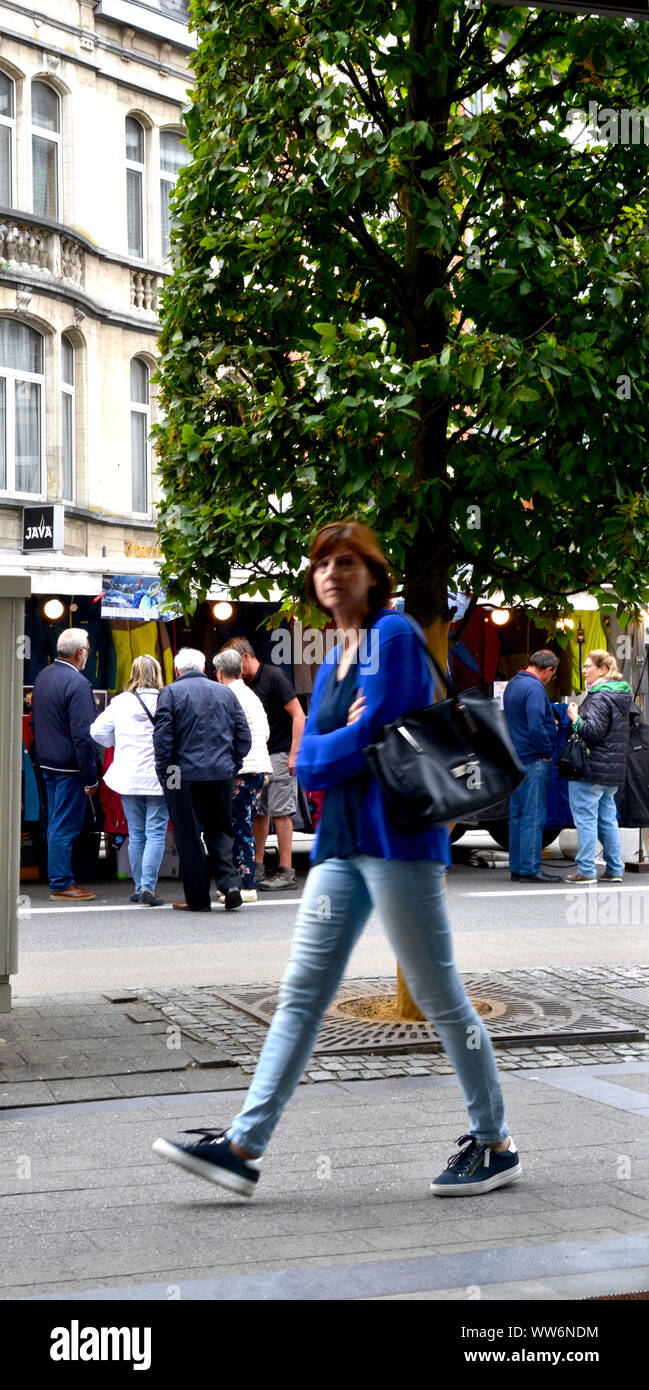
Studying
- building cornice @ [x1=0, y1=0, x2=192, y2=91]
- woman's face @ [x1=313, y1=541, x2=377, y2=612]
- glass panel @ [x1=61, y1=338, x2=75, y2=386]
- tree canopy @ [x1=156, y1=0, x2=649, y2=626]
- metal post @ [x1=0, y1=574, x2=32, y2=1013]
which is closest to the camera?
woman's face @ [x1=313, y1=541, x2=377, y2=612]

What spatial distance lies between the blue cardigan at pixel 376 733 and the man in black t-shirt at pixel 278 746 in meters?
8.37

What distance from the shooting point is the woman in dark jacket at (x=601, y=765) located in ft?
43.6

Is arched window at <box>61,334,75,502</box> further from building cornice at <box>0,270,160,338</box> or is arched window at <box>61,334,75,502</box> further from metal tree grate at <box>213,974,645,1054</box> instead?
metal tree grate at <box>213,974,645,1054</box>

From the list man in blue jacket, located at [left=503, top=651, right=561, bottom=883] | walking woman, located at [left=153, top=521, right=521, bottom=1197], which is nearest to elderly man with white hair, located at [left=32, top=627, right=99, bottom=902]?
man in blue jacket, located at [left=503, top=651, right=561, bottom=883]

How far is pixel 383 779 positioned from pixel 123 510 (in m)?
25.0

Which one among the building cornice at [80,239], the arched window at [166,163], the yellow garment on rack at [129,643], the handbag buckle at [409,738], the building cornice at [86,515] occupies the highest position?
the arched window at [166,163]

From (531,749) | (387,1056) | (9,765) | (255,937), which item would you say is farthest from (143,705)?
(387,1056)

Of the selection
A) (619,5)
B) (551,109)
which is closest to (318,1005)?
(619,5)

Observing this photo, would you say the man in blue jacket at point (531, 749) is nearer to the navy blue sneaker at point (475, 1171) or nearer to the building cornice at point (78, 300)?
the navy blue sneaker at point (475, 1171)

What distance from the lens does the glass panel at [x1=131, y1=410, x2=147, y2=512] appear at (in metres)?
29.7

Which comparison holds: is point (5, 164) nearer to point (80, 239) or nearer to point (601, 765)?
point (80, 239)

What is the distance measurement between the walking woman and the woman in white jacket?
7423 millimetres

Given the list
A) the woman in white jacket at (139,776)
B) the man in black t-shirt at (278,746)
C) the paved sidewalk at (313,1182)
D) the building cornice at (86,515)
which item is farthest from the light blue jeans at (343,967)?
the building cornice at (86,515)

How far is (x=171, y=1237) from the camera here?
171 inches
